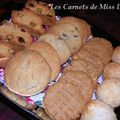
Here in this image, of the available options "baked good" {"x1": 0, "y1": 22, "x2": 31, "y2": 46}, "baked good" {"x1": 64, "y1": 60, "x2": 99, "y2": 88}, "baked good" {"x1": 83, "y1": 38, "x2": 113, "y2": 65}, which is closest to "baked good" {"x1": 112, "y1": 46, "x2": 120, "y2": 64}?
"baked good" {"x1": 83, "y1": 38, "x2": 113, "y2": 65}

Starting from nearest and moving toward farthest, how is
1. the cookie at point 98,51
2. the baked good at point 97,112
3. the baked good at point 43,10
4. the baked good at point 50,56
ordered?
the baked good at point 97,112 < the baked good at point 50,56 < the cookie at point 98,51 < the baked good at point 43,10

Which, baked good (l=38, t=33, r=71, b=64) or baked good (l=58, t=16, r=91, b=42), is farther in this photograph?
baked good (l=58, t=16, r=91, b=42)

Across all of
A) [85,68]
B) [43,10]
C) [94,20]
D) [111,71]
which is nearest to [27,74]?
[85,68]

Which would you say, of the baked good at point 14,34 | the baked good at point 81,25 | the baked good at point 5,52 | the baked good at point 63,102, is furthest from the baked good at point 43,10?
the baked good at point 63,102

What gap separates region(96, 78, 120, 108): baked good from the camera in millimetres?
1187

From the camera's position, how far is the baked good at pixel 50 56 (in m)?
1.25

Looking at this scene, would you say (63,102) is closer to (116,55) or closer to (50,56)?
(50,56)

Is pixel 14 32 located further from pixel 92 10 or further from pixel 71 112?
pixel 92 10

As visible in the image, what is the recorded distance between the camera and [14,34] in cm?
137

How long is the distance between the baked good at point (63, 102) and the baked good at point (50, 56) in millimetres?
88

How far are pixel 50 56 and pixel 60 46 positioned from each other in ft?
0.27

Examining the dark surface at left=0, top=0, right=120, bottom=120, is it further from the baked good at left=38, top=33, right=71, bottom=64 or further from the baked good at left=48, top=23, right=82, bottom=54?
the baked good at left=38, top=33, right=71, bottom=64

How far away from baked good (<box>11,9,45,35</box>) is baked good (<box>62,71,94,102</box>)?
32cm

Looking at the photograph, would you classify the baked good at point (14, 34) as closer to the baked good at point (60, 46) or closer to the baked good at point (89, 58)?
the baked good at point (60, 46)
